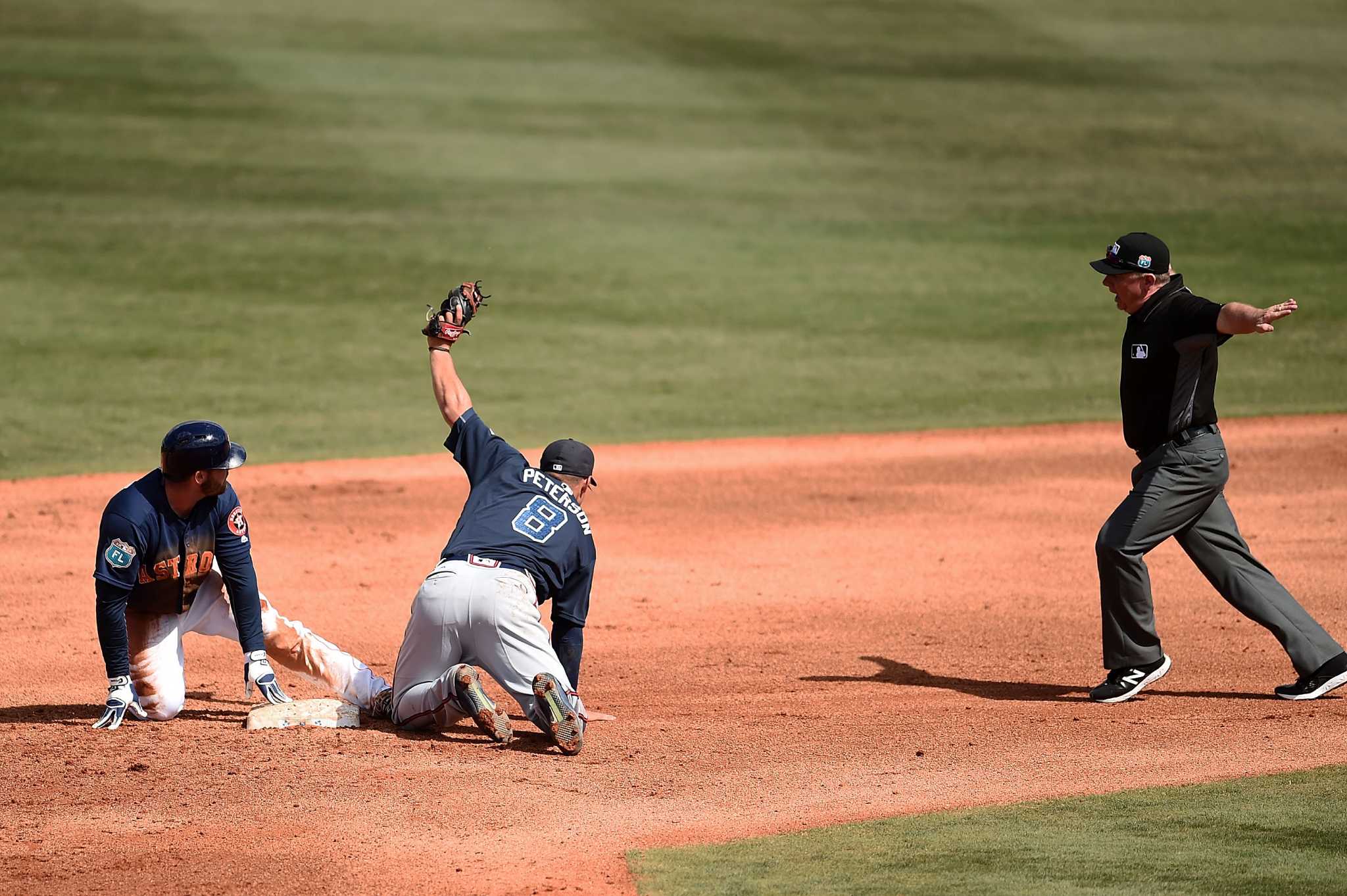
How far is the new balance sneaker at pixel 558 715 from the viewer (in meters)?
6.33

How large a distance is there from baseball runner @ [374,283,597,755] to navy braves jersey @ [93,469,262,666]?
78 cm

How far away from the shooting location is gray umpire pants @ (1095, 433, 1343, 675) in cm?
721

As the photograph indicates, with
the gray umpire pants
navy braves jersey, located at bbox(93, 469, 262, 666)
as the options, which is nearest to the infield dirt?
the gray umpire pants

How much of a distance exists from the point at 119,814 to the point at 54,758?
Answer: 0.74 meters

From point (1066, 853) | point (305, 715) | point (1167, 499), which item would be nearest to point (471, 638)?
point (305, 715)

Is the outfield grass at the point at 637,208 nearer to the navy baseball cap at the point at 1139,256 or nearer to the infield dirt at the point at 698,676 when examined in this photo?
the infield dirt at the point at 698,676

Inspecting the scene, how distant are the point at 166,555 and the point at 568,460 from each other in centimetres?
176

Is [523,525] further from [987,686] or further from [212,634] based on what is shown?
[987,686]

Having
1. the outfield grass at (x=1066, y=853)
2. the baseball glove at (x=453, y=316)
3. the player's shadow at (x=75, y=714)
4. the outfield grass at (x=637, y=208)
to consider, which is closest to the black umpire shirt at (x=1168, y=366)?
the outfield grass at (x=1066, y=853)

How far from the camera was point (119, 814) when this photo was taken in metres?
5.68

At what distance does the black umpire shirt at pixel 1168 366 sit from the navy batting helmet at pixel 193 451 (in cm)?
394

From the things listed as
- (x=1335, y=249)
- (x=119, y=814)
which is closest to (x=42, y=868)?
(x=119, y=814)

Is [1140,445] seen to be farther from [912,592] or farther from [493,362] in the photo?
[493,362]

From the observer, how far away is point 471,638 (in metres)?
6.62
